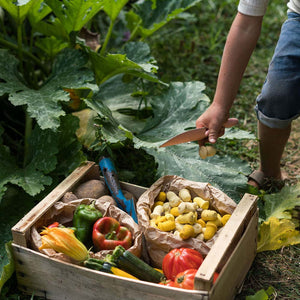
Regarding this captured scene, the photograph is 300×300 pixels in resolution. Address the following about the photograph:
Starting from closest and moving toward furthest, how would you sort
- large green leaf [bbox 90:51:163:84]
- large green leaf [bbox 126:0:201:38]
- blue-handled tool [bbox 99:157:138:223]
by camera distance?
blue-handled tool [bbox 99:157:138:223] < large green leaf [bbox 90:51:163:84] < large green leaf [bbox 126:0:201:38]

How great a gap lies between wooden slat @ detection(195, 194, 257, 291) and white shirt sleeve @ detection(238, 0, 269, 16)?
83 cm

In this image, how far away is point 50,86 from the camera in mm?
2729

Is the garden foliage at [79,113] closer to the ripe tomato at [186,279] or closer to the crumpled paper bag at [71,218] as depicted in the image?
the crumpled paper bag at [71,218]

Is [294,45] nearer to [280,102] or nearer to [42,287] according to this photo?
[280,102]

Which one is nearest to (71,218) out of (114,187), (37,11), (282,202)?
(114,187)

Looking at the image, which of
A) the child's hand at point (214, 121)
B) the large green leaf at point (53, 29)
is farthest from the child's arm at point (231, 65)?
the large green leaf at point (53, 29)

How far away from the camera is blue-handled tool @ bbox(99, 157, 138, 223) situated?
2.32 metres

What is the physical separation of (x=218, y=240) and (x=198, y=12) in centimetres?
375

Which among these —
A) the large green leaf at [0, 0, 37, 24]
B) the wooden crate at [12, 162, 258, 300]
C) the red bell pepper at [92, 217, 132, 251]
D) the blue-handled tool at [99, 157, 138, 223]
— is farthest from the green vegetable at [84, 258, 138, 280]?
the large green leaf at [0, 0, 37, 24]

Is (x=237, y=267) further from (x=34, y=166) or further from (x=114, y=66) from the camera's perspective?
(x=114, y=66)

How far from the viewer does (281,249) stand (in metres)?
2.44

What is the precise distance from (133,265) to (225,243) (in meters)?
0.39

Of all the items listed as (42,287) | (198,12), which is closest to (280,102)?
(42,287)

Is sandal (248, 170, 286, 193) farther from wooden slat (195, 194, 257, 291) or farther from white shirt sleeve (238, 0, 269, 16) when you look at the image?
white shirt sleeve (238, 0, 269, 16)
